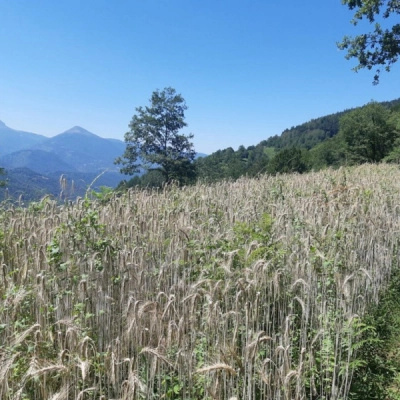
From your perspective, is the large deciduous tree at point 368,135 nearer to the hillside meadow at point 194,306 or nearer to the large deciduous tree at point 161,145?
the large deciduous tree at point 161,145

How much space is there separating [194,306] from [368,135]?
6073 cm

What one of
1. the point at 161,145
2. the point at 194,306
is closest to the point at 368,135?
the point at 161,145

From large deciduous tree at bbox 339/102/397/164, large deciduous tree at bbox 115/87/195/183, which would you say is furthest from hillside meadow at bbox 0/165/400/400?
large deciduous tree at bbox 339/102/397/164

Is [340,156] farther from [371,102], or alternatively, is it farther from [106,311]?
[106,311]

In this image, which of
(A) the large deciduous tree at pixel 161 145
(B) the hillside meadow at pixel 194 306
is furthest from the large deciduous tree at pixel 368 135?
(B) the hillside meadow at pixel 194 306

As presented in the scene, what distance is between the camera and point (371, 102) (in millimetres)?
63938

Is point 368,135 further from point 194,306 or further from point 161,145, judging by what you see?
point 194,306

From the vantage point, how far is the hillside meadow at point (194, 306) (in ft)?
7.68

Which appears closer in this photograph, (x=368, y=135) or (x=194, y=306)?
(x=194, y=306)

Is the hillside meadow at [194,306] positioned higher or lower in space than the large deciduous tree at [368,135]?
lower

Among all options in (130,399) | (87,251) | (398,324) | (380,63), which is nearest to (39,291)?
(87,251)

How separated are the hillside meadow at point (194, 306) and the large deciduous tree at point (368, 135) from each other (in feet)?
181

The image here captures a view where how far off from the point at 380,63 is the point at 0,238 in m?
19.3

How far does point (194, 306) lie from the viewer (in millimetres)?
2617
